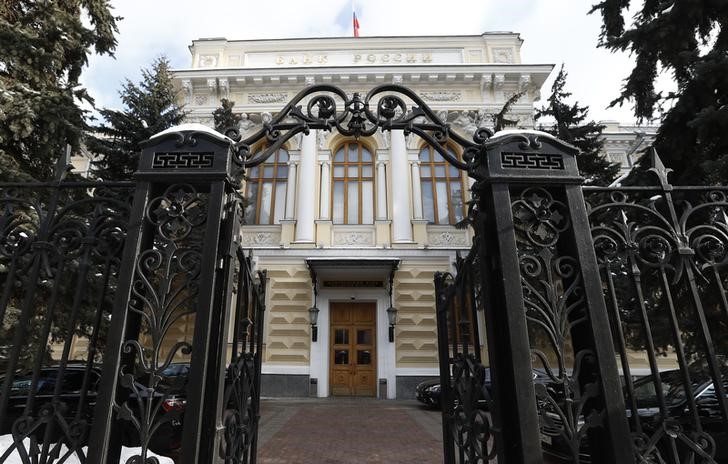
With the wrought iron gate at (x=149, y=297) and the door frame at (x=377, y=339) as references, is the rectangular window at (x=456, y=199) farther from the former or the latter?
the wrought iron gate at (x=149, y=297)

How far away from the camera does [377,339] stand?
15.2m

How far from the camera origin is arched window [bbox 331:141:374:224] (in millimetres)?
16547

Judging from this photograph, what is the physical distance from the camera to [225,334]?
283 cm

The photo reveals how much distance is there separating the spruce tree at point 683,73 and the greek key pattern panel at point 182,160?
6.30 metres

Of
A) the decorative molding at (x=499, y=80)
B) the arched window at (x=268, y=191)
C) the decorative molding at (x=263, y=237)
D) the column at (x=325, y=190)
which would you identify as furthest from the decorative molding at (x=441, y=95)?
the decorative molding at (x=263, y=237)

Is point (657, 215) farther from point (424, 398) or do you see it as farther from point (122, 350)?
point (424, 398)

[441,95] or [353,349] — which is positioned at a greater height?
[441,95]

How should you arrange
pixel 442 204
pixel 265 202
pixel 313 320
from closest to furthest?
1. pixel 313 320
2. pixel 442 204
3. pixel 265 202

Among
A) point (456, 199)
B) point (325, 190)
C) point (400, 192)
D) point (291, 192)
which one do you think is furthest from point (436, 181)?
point (291, 192)

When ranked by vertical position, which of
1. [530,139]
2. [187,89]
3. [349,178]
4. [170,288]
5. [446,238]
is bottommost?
[170,288]

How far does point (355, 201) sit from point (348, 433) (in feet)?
31.6

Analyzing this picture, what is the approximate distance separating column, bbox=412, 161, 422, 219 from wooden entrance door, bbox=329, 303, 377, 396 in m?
3.89

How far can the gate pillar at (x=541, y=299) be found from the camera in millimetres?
2574

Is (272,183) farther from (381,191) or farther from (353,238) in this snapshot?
(381,191)
